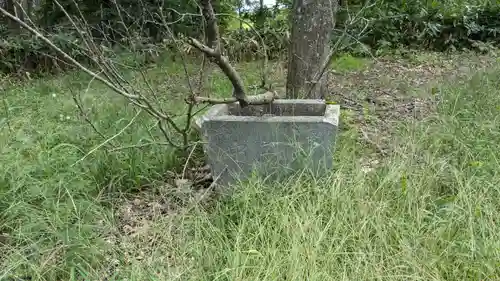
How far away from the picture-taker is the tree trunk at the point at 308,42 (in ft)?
14.1

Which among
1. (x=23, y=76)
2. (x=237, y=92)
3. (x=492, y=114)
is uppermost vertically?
(x=237, y=92)

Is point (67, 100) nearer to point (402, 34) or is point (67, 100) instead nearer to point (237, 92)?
point (237, 92)

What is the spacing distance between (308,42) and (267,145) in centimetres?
184

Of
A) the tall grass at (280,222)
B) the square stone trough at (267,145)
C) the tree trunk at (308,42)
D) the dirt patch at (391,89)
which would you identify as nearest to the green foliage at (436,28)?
the dirt patch at (391,89)

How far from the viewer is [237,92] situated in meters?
2.98

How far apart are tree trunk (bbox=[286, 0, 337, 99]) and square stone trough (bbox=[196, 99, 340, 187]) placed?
1.52 meters

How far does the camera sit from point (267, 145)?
9.30 ft

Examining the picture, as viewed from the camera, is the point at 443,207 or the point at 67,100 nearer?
the point at 443,207

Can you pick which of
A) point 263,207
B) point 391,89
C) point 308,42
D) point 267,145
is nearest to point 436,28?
point 391,89

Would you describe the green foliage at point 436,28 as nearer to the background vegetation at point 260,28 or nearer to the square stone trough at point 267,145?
the background vegetation at point 260,28

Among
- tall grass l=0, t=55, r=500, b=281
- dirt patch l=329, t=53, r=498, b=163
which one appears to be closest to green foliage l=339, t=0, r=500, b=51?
dirt patch l=329, t=53, r=498, b=163

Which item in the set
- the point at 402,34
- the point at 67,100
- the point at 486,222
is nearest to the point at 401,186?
the point at 486,222

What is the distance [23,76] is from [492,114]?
7.14 metres

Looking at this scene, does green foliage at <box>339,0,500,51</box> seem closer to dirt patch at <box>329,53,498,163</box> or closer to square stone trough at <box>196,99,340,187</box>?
dirt patch at <box>329,53,498,163</box>
